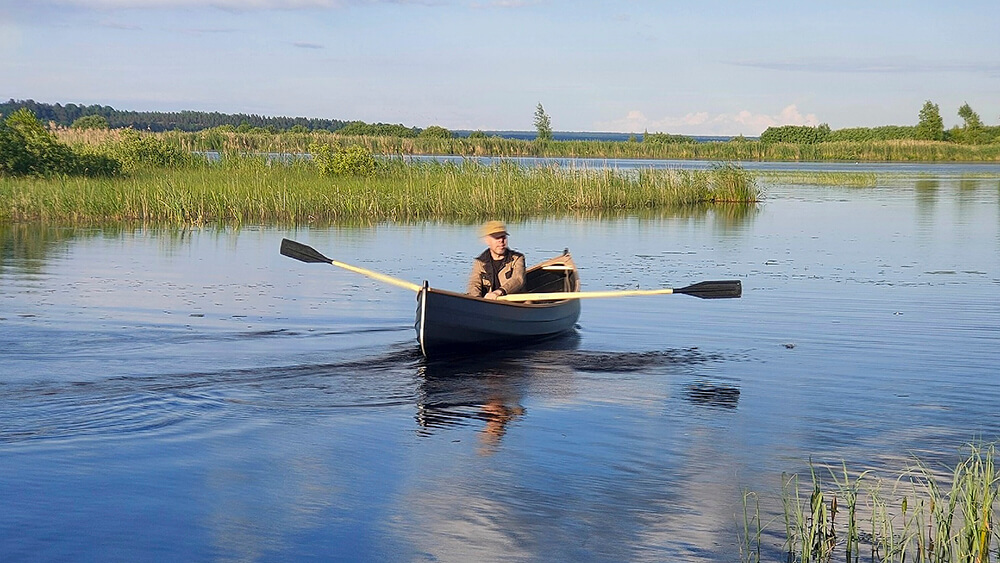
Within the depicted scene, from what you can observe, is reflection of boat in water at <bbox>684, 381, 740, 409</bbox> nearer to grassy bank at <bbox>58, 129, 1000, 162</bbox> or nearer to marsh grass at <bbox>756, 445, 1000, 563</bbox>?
marsh grass at <bbox>756, 445, 1000, 563</bbox>

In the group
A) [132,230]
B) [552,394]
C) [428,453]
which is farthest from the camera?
[132,230]

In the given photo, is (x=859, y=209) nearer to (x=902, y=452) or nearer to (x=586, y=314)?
(x=586, y=314)

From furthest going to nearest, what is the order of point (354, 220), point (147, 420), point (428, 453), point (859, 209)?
point (859, 209) < point (354, 220) < point (147, 420) < point (428, 453)

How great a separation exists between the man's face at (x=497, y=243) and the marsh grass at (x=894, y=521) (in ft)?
15.6

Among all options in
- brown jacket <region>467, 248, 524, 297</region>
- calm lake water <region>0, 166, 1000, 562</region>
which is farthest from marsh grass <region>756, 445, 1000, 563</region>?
brown jacket <region>467, 248, 524, 297</region>

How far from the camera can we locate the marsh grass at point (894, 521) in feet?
15.9

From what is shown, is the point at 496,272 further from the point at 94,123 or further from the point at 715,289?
the point at 94,123

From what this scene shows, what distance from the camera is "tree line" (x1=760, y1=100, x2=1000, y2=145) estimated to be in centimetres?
8950

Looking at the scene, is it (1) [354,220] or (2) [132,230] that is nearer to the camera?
(2) [132,230]

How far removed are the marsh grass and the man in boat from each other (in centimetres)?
474

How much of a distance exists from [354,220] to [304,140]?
15.6 metres

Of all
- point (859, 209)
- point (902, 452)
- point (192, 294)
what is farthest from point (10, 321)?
point (859, 209)

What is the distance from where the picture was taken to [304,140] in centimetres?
4000

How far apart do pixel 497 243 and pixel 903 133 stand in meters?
90.6
